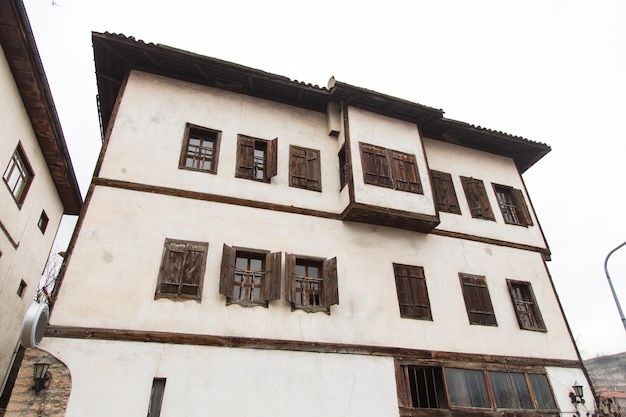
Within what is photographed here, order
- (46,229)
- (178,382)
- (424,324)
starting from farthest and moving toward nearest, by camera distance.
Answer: (46,229) < (424,324) < (178,382)

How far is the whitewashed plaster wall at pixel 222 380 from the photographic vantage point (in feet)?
24.2

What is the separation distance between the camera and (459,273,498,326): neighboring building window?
10.8 m

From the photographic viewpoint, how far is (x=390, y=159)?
11844mm

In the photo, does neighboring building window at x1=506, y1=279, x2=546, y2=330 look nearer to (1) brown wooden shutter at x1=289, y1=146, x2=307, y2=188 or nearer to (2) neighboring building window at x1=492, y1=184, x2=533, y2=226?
(2) neighboring building window at x1=492, y1=184, x2=533, y2=226

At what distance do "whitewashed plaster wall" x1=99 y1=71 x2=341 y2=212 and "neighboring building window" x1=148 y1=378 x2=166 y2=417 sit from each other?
14.6 ft

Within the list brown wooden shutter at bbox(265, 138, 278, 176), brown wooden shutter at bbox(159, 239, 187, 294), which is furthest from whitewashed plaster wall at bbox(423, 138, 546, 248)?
brown wooden shutter at bbox(159, 239, 187, 294)

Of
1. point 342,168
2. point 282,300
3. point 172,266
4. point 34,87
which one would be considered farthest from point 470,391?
point 34,87

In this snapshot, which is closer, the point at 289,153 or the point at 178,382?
the point at 178,382

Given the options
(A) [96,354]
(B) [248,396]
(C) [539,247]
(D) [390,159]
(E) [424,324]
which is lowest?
(B) [248,396]

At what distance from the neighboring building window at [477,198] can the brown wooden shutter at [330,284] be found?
5.58 metres

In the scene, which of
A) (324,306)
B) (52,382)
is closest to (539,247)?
(324,306)

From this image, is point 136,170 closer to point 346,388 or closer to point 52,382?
point 52,382

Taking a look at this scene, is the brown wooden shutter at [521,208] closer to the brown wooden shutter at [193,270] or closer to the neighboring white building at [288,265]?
the neighboring white building at [288,265]

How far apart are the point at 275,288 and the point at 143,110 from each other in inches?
235
